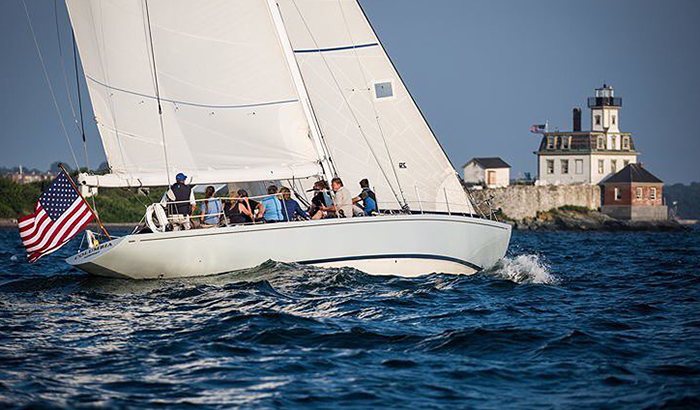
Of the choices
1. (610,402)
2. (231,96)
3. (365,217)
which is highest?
(231,96)

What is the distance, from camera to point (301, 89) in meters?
19.3

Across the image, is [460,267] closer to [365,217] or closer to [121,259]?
[365,217]

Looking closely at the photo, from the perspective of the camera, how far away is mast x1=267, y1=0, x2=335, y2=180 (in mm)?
19094

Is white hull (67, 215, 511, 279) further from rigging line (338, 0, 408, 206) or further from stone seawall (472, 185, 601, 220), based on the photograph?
stone seawall (472, 185, 601, 220)

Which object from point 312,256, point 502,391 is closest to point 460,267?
point 312,256

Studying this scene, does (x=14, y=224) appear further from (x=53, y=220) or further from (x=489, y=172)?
(x=53, y=220)

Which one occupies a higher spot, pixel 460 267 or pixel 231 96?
pixel 231 96

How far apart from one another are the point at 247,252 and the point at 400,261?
8.33ft

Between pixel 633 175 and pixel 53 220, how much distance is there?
80597mm

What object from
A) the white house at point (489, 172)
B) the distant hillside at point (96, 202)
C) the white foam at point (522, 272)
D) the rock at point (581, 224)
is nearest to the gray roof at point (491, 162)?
the white house at point (489, 172)

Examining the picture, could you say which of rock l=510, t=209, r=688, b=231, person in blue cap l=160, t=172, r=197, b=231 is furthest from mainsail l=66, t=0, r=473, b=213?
rock l=510, t=209, r=688, b=231

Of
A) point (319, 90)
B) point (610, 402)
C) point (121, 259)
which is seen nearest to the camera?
point (610, 402)

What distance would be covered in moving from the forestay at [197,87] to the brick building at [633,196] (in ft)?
246

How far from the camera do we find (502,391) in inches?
387
